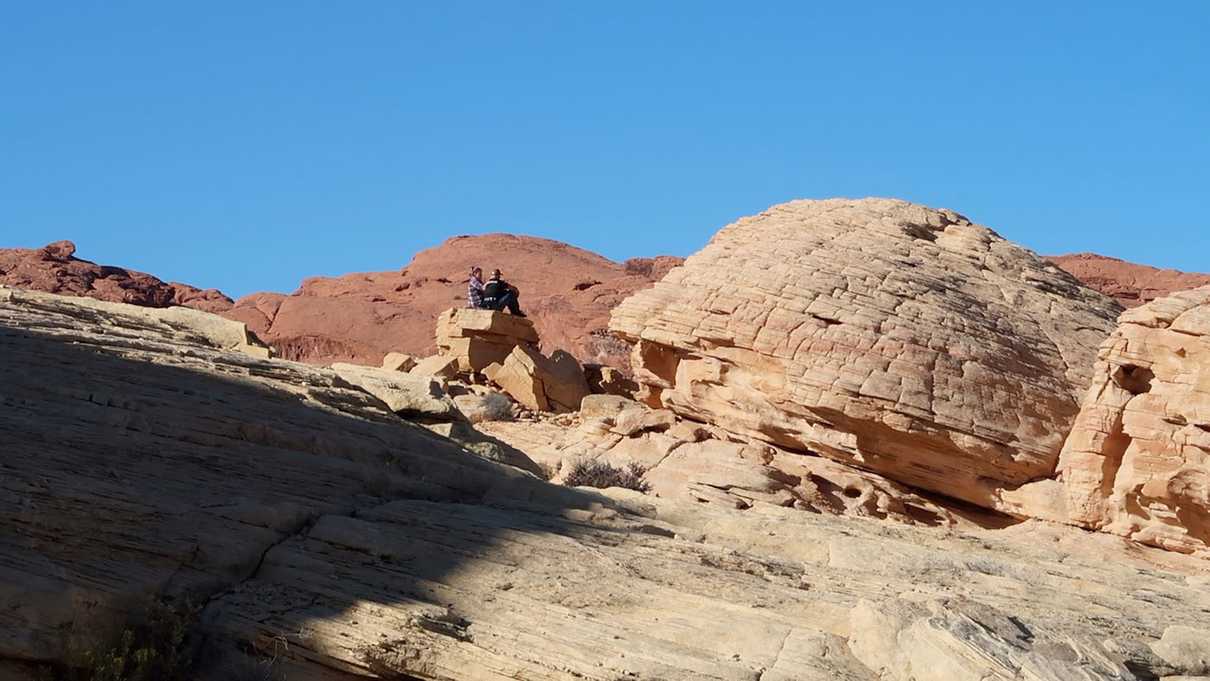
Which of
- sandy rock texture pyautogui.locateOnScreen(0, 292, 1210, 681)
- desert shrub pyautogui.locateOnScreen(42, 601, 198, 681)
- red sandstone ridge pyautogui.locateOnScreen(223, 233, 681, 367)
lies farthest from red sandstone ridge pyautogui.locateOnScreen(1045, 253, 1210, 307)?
desert shrub pyautogui.locateOnScreen(42, 601, 198, 681)

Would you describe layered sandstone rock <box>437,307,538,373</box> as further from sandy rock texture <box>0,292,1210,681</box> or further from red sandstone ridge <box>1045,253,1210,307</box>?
red sandstone ridge <box>1045,253,1210,307</box>

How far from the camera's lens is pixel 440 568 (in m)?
8.41

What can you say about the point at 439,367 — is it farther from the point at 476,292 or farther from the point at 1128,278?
the point at 1128,278

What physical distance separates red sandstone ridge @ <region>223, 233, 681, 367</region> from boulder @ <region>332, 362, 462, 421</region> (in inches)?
803

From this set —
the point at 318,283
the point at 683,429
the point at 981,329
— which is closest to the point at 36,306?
the point at 683,429

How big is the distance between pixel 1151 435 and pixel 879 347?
142 inches

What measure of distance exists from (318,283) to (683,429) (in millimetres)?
27343

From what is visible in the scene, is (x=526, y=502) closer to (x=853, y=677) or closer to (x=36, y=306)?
(x=853, y=677)

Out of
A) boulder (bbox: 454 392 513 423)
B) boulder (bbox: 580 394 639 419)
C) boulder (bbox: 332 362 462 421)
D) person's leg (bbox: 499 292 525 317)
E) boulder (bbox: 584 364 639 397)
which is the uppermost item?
person's leg (bbox: 499 292 525 317)

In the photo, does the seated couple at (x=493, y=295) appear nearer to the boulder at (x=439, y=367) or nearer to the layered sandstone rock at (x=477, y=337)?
the layered sandstone rock at (x=477, y=337)

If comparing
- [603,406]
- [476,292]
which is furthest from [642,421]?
[476,292]

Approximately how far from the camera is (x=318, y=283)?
45.0m

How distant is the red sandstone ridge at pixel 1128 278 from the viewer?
37.1 meters

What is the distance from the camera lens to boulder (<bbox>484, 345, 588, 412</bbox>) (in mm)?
24625
